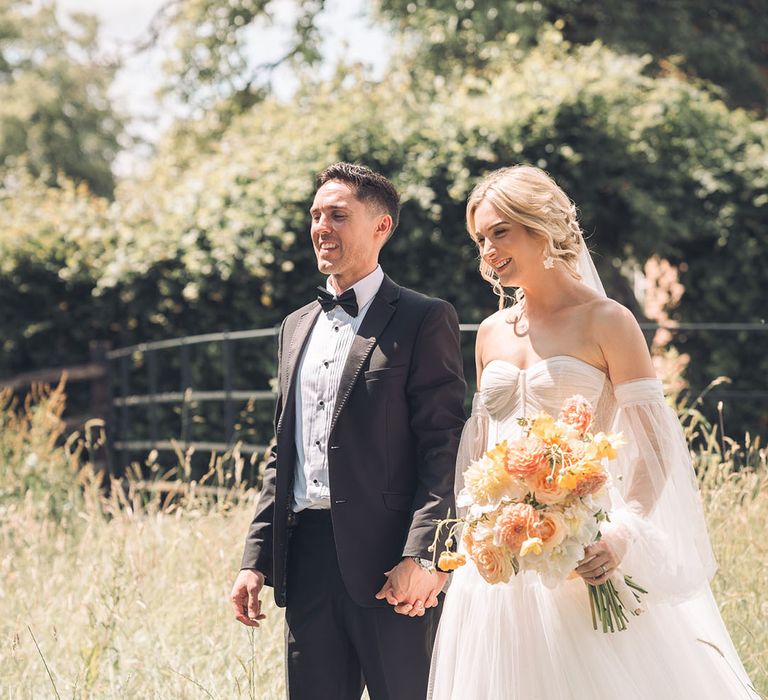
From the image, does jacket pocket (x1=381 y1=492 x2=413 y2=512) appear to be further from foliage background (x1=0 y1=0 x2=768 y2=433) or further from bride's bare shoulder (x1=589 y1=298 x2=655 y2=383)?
foliage background (x1=0 y1=0 x2=768 y2=433)

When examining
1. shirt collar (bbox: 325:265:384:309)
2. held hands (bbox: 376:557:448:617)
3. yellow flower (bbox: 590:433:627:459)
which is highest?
shirt collar (bbox: 325:265:384:309)

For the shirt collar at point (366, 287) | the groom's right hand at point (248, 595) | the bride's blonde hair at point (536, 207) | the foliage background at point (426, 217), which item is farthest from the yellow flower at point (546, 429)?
the foliage background at point (426, 217)

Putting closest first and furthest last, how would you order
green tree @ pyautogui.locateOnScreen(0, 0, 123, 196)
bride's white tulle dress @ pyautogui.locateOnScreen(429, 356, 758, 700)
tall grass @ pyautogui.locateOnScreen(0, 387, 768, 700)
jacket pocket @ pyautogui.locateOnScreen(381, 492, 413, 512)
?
bride's white tulle dress @ pyautogui.locateOnScreen(429, 356, 758, 700)
jacket pocket @ pyautogui.locateOnScreen(381, 492, 413, 512)
tall grass @ pyautogui.locateOnScreen(0, 387, 768, 700)
green tree @ pyautogui.locateOnScreen(0, 0, 123, 196)

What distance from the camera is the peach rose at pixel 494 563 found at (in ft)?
8.55

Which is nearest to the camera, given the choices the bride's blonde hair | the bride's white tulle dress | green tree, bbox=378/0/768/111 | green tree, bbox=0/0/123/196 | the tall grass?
the bride's white tulle dress

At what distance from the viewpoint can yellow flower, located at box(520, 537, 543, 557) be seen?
8.17 ft

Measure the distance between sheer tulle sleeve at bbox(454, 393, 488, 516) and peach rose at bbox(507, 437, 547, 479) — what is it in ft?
1.79

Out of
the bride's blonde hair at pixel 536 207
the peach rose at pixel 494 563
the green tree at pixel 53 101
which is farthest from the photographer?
the green tree at pixel 53 101

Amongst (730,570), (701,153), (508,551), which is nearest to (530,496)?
(508,551)

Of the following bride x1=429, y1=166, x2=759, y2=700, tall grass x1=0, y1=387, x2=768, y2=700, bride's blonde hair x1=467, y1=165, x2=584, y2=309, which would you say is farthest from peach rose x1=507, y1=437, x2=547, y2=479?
tall grass x1=0, y1=387, x2=768, y2=700

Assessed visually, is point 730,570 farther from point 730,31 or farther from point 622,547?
point 730,31

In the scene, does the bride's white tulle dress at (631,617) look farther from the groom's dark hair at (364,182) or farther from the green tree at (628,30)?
the green tree at (628,30)

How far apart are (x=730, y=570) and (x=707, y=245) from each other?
196 inches

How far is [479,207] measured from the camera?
2975mm
